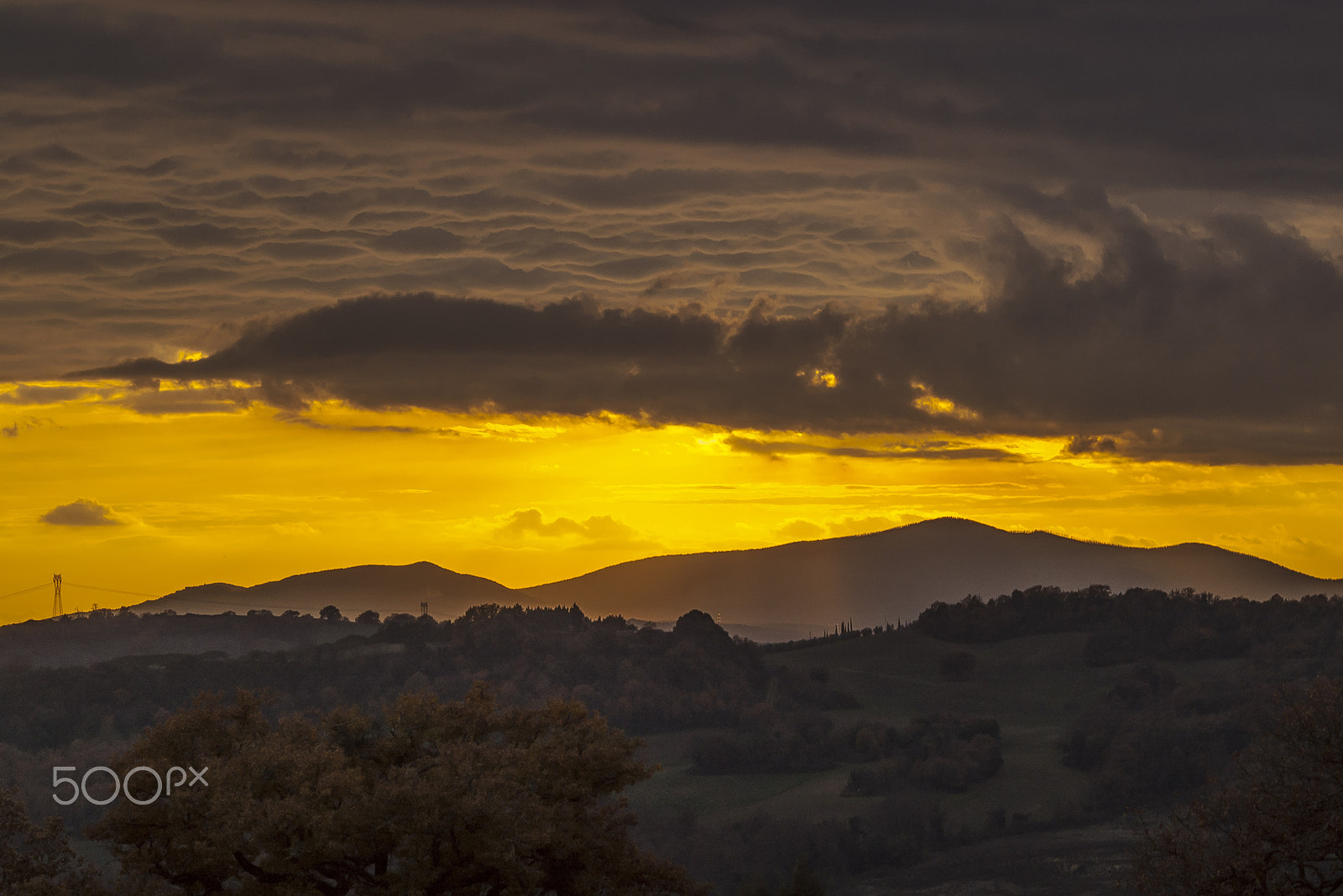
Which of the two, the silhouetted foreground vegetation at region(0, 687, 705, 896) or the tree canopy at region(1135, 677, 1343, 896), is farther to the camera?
the silhouetted foreground vegetation at region(0, 687, 705, 896)

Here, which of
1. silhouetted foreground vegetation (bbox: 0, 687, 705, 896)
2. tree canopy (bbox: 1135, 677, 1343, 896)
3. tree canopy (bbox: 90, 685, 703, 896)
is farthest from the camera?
tree canopy (bbox: 90, 685, 703, 896)

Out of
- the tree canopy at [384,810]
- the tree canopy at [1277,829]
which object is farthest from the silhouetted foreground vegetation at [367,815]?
the tree canopy at [1277,829]

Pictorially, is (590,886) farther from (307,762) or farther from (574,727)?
(307,762)

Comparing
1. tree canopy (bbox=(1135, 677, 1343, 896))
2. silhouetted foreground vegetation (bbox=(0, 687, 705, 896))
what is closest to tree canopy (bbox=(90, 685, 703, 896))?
silhouetted foreground vegetation (bbox=(0, 687, 705, 896))

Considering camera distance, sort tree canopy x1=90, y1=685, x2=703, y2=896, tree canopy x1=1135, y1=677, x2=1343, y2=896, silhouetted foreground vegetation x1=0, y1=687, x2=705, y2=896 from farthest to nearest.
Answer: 1. tree canopy x1=90, y1=685, x2=703, y2=896
2. silhouetted foreground vegetation x1=0, y1=687, x2=705, y2=896
3. tree canopy x1=1135, y1=677, x2=1343, y2=896

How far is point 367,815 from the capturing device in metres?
52.9

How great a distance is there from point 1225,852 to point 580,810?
88.6 feet

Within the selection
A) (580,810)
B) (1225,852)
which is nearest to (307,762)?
(580,810)

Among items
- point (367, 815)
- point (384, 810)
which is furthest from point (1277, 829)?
point (367, 815)

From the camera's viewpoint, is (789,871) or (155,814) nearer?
(155,814)

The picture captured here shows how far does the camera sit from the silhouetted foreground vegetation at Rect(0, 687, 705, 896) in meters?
52.9

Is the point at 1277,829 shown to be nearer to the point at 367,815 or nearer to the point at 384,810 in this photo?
the point at 384,810

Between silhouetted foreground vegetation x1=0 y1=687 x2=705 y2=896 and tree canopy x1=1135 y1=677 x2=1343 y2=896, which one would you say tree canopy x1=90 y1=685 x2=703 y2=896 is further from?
tree canopy x1=1135 y1=677 x2=1343 y2=896

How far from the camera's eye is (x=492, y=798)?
53.9 meters
